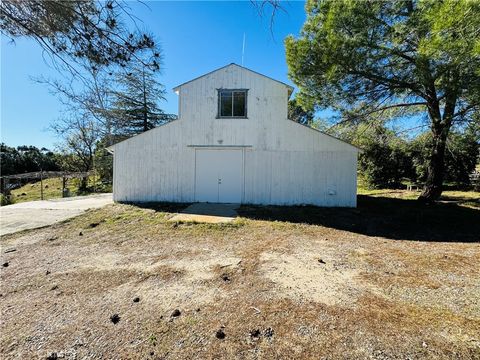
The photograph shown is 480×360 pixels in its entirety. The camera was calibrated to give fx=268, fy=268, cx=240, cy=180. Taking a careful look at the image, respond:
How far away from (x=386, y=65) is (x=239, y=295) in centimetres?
984

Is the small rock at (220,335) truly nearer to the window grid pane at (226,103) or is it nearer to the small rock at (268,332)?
the small rock at (268,332)

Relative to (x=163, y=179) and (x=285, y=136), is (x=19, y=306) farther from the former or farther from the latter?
(x=285, y=136)

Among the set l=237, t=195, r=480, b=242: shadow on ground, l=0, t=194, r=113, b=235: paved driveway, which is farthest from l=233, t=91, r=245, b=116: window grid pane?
l=0, t=194, r=113, b=235: paved driveway

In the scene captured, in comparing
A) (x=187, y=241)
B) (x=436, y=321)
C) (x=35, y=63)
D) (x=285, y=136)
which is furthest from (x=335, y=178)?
(x=35, y=63)

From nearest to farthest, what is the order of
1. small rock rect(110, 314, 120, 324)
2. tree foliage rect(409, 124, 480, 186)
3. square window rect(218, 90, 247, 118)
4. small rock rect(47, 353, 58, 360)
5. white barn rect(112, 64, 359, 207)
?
small rock rect(47, 353, 58, 360) < small rock rect(110, 314, 120, 324) < white barn rect(112, 64, 359, 207) < square window rect(218, 90, 247, 118) < tree foliage rect(409, 124, 480, 186)

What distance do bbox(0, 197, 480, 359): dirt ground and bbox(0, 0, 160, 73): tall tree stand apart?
2886 mm

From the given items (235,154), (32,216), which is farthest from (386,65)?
(32,216)

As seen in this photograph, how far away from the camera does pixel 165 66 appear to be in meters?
3.45

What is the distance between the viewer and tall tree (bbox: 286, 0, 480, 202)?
721 centimetres

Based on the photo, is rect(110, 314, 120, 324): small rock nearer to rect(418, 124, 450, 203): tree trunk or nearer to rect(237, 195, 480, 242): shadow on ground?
rect(237, 195, 480, 242): shadow on ground

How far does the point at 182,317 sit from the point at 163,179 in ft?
29.3

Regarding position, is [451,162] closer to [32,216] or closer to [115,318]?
[115,318]

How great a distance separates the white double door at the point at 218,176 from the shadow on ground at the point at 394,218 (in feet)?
3.60

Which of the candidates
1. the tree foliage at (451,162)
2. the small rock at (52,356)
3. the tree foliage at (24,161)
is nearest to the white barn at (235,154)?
the tree foliage at (451,162)
